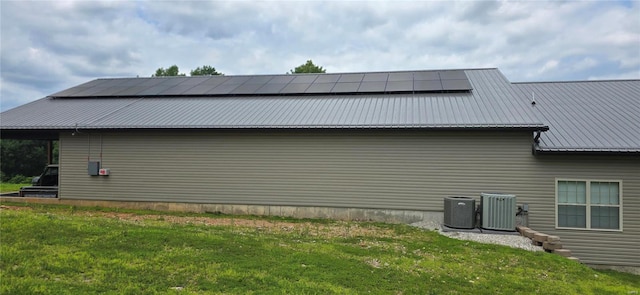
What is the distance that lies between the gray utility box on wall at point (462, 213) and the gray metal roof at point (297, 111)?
84.0 inches

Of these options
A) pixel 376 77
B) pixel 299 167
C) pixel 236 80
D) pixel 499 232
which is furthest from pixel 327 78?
pixel 499 232

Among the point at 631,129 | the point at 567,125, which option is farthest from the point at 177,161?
the point at 631,129

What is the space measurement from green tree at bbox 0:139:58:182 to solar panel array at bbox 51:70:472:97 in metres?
33.4

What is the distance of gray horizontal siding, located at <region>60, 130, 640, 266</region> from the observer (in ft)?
34.1

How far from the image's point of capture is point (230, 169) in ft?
41.2

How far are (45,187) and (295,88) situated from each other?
9826 millimetres

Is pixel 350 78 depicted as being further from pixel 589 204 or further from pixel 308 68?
pixel 308 68

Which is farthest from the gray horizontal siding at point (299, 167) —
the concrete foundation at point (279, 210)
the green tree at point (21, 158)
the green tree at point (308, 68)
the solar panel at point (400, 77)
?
the green tree at point (21, 158)

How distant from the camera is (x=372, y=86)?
15.2 m

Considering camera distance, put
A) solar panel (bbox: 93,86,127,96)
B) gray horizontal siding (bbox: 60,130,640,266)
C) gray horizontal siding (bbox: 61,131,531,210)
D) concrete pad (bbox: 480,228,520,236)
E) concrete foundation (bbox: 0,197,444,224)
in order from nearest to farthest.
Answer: concrete pad (bbox: 480,228,520,236) → gray horizontal siding (bbox: 60,130,640,266) → gray horizontal siding (bbox: 61,131,531,210) → concrete foundation (bbox: 0,197,444,224) → solar panel (bbox: 93,86,127,96)

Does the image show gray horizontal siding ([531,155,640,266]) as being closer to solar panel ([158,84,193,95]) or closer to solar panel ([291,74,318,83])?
solar panel ([291,74,318,83])

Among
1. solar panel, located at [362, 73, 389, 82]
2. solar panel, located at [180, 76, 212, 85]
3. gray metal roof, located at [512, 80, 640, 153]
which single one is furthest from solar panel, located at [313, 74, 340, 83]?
gray metal roof, located at [512, 80, 640, 153]

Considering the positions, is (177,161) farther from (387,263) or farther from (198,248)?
(387,263)

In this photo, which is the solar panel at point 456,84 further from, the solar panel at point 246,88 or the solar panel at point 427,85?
the solar panel at point 246,88
